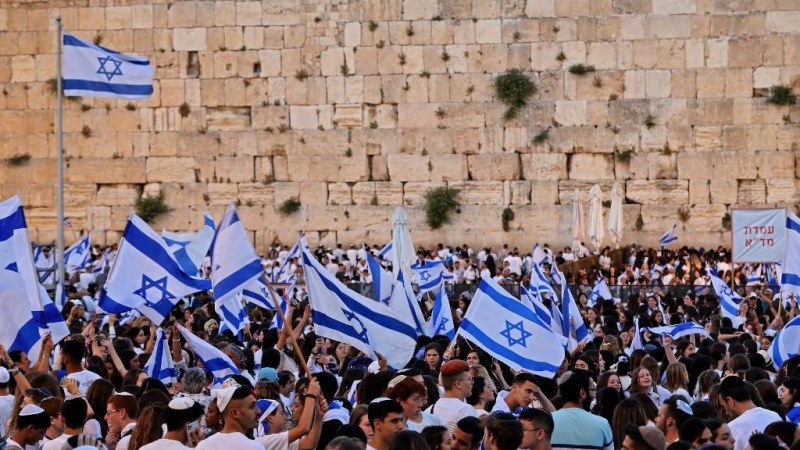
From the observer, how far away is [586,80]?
97.2 feet

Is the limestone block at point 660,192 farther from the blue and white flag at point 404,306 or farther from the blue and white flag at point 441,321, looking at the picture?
the blue and white flag at point 404,306

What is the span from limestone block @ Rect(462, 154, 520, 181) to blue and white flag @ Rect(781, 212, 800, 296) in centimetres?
1353

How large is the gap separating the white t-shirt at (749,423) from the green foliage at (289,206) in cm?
2234

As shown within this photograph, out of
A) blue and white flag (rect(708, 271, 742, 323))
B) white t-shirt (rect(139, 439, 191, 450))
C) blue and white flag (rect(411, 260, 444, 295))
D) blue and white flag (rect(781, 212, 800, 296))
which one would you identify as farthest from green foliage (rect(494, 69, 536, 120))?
white t-shirt (rect(139, 439, 191, 450))

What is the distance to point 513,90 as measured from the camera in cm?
2962

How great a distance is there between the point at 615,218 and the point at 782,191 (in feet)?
10.6

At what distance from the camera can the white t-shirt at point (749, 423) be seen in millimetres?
8438

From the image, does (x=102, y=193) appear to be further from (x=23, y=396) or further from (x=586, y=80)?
(x=23, y=396)

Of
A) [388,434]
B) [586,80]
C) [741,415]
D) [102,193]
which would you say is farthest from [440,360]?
[102,193]

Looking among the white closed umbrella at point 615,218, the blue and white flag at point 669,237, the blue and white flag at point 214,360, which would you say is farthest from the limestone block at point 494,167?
the blue and white flag at point 214,360

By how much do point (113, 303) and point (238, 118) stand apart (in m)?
18.4

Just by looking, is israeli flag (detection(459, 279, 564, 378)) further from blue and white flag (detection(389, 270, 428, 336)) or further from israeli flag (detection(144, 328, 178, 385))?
israeli flag (detection(144, 328, 178, 385))

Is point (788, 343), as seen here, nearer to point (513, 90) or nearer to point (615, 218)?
point (615, 218)

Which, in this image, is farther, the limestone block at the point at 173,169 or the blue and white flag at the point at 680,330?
the limestone block at the point at 173,169
